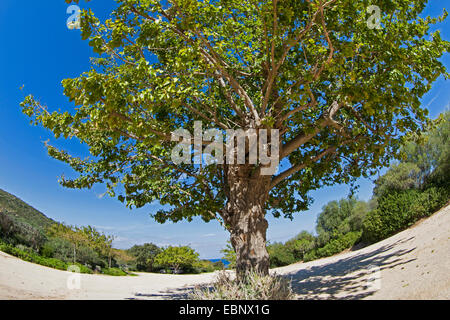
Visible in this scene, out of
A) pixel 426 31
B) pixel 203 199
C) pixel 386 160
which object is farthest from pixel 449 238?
pixel 203 199

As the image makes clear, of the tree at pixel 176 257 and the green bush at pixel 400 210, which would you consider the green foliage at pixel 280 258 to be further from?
the green bush at pixel 400 210

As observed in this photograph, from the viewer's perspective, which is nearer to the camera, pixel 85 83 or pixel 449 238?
pixel 85 83

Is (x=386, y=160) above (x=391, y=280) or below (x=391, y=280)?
above

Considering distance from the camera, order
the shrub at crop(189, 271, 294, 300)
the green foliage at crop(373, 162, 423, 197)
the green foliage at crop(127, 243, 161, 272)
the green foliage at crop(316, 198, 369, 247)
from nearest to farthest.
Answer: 1. the shrub at crop(189, 271, 294, 300)
2. the green foliage at crop(373, 162, 423, 197)
3. the green foliage at crop(316, 198, 369, 247)
4. the green foliage at crop(127, 243, 161, 272)

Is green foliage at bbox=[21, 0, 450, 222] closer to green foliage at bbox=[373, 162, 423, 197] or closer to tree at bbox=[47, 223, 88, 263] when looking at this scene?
green foliage at bbox=[373, 162, 423, 197]

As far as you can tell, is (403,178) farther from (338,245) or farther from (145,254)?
(145,254)

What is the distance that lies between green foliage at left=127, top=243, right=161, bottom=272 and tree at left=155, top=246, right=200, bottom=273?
5.82 ft

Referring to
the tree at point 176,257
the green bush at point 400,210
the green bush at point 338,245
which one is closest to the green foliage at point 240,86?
the green bush at point 400,210

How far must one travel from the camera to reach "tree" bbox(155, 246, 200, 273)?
98.8ft

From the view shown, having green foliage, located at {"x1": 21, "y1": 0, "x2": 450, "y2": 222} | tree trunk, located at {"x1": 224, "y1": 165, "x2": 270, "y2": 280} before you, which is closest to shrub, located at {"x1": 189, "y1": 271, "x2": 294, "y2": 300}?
tree trunk, located at {"x1": 224, "y1": 165, "x2": 270, "y2": 280}

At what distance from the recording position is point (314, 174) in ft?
32.5

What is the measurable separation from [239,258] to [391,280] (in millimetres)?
3771
